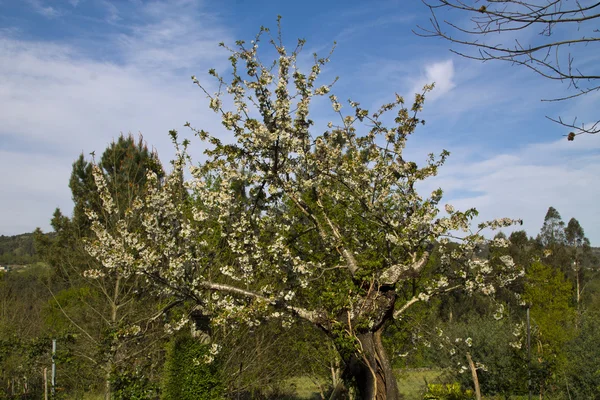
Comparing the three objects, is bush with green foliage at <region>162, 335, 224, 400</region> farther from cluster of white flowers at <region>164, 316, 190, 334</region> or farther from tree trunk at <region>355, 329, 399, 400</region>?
tree trunk at <region>355, 329, 399, 400</region>

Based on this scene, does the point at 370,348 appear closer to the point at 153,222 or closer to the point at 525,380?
the point at 153,222

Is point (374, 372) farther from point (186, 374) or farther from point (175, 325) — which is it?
point (186, 374)

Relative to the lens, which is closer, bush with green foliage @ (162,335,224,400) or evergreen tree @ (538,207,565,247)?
bush with green foliage @ (162,335,224,400)

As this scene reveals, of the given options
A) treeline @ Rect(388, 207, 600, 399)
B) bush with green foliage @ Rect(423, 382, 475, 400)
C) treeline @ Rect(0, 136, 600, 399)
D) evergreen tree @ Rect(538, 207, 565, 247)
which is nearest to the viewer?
treeline @ Rect(0, 136, 600, 399)

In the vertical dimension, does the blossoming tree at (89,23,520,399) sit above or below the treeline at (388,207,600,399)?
above

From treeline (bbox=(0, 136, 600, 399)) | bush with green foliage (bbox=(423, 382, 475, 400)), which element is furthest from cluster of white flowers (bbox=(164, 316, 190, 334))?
bush with green foliage (bbox=(423, 382, 475, 400))

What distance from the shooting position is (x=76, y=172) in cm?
1894

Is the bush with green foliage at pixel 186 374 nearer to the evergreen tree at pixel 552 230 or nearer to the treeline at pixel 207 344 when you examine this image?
the treeline at pixel 207 344

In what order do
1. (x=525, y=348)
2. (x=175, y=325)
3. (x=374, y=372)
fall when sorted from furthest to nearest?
(x=525, y=348)
(x=175, y=325)
(x=374, y=372)

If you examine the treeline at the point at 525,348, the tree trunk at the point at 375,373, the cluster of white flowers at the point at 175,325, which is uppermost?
the cluster of white flowers at the point at 175,325

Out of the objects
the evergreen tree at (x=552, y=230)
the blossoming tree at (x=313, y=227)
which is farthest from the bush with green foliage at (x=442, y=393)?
the evergreen tree at (x=552, y=230)

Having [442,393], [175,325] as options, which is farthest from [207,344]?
[442,393]

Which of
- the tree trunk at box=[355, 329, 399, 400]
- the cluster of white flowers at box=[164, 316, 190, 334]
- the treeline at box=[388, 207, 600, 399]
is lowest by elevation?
the treeline at box=[388, 207, 600, 399]

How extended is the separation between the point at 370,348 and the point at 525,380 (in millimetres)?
6969
